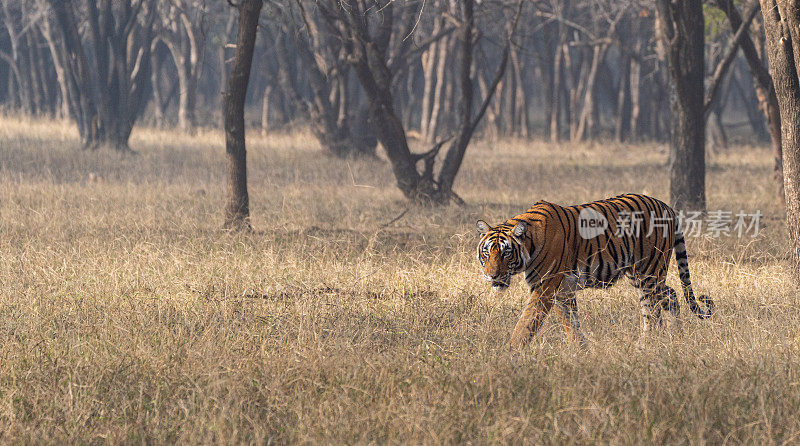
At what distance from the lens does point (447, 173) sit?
11.8m

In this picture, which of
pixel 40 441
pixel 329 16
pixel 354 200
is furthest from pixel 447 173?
pixel 40 441

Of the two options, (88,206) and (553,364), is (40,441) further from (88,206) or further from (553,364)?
(88,206)

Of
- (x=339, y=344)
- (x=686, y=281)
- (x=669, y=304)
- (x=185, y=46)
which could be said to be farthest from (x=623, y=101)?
(x=339, y=344)

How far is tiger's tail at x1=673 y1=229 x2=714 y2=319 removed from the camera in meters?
5.71

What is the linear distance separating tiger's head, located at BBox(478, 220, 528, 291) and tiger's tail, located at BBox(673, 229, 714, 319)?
4.65 ft

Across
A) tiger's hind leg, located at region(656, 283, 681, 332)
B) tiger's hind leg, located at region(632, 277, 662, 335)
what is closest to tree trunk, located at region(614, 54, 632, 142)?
tiger's hind leg, located at region(656, 283, 681, 332)

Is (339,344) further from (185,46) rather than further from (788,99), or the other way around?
(185,46)

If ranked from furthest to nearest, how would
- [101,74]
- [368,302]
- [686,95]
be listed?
1. [101,74]
2. [686,95]
3. [368,302]

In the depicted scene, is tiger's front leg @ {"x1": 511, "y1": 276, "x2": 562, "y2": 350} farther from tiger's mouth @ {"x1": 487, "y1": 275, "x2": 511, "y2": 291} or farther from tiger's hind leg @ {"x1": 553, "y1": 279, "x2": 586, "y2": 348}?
tiger's mouth @ {"x1": 487, "y1": 275, "x2": 511, "y2": 291}

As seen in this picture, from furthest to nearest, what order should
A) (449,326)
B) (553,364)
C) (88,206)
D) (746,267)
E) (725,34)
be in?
(725,34)
(88,206)
(746,267)
(449,326)
(553,364)

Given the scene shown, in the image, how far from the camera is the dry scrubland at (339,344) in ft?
12.8

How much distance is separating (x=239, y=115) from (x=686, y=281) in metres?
5.21

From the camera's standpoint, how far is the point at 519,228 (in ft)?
15.5

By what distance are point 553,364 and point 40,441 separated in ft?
8.12
